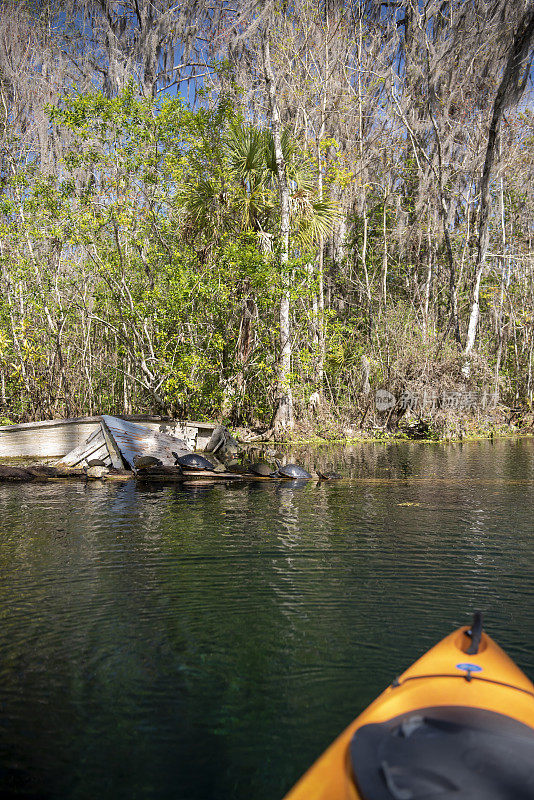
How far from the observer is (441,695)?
2666 millimetres

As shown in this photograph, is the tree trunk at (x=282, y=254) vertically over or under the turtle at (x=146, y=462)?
over

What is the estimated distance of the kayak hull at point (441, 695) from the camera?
2.20m

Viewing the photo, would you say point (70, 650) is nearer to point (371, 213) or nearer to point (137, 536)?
point (137, 536)

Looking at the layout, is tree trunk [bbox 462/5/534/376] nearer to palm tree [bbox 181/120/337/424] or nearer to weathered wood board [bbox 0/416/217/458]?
palm tree [bbox 181/120/337/424]

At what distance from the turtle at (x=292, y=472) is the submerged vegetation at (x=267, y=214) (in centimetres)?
426

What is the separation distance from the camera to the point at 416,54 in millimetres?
20219

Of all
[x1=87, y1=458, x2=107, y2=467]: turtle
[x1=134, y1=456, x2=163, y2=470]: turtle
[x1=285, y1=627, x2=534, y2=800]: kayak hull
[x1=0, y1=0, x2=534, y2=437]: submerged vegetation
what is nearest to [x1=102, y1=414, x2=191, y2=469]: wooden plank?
[x1=134, y1=456, x2=163, y2=470]: turtle

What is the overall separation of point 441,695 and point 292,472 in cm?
815

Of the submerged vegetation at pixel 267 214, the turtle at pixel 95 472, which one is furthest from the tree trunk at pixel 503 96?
Result: the turtle at pixel 95 472

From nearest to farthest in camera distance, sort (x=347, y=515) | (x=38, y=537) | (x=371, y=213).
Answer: (x=38, y=537), (x=347, y=515), (x=371, y=213)

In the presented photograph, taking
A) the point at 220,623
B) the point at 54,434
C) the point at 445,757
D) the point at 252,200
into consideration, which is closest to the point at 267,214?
the point at 252,200

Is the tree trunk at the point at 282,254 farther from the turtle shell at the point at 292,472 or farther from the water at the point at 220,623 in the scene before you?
the water at the point at 220,623

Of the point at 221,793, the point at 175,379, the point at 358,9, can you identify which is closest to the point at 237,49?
the point at 358,9

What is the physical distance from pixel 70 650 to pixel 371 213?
21057mm
